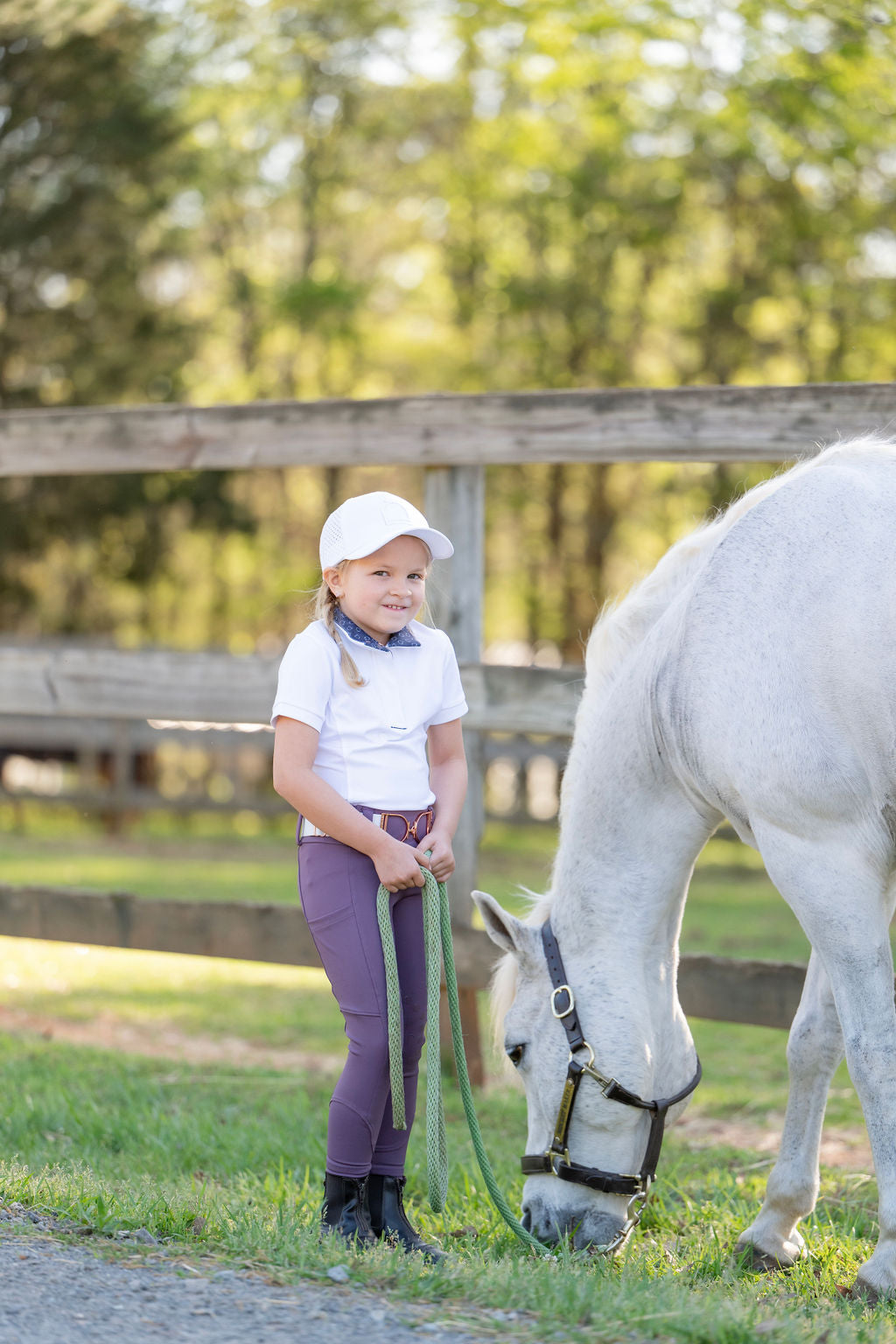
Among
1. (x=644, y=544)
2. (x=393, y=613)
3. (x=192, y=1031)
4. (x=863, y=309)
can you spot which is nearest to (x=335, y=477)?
(x=644, y=544)

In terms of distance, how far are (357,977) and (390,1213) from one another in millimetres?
513

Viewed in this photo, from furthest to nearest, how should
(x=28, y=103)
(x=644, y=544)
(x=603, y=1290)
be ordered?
1. (x=644, y=544)
2. (x=28, y=103)
3. (x=603, y=1290)

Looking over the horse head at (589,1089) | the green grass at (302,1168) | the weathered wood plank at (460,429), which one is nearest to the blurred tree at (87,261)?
the green grass at (302,1168)

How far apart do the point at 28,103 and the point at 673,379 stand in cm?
782

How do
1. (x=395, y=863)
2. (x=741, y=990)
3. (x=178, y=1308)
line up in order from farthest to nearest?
(x=741, y=990) < (x=395, y=863) < (x=178, y=1308)

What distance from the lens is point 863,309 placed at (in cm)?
1293

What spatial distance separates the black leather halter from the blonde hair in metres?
0.76

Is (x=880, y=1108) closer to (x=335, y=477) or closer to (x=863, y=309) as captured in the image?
(x=863, y=309)

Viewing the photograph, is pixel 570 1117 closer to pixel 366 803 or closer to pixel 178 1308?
pixel 366 803

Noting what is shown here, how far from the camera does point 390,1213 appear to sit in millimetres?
2662

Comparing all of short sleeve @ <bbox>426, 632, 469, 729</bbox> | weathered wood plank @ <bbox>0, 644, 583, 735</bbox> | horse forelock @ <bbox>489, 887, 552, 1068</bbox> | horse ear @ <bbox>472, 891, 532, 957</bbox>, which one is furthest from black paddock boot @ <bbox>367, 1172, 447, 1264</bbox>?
weathered wood plank @ <bbox>0, 644, 583, 735</bbox>

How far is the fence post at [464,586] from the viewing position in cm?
405

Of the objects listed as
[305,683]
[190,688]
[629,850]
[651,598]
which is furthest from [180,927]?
[651,598]

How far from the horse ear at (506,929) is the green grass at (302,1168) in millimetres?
608
